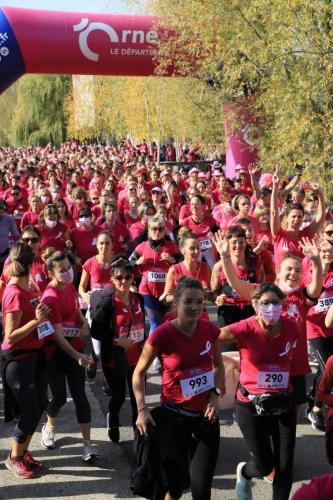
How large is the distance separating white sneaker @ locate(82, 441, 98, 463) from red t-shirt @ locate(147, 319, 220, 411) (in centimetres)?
140

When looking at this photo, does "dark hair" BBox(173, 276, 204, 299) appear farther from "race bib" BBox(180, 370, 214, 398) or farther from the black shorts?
the black shorts

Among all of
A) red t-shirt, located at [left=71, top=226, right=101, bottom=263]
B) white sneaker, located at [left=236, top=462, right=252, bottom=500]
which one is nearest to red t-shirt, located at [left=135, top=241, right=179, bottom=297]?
red t-shirt, located at [left=71, top=226, right=101, bottom=263]

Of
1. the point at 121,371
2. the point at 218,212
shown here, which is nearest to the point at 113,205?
the point at 218,212

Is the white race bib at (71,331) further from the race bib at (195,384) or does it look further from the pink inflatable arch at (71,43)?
the pink inflatable arch at (71,43)

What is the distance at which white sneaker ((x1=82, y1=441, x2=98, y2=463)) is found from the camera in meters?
5.11

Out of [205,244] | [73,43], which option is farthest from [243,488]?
[73,43]

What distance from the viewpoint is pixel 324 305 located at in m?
5.54

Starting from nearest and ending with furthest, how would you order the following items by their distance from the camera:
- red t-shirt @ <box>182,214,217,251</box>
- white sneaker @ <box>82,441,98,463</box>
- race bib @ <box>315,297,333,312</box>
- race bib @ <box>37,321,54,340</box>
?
race bib @ <box>37,321,54,340</box> < white sneaker @ <box>82,441,98,463</box> < race bib @ <box>315,297,333,312</box> < red t-shirt @ <box>182,214,217,251</box>

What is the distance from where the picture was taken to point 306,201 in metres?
9.21

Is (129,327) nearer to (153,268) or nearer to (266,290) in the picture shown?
(266,290)

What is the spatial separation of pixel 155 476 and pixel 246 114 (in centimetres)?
1286

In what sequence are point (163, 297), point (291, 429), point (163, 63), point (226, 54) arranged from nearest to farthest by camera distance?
point (291, 429)
point (163, 297)
point (226, 54)
point (163, 63)

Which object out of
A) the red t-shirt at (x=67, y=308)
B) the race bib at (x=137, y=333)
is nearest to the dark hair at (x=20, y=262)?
the red t-shirt at (x=67, y=308)

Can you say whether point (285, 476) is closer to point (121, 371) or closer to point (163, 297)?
point (121, 371)
